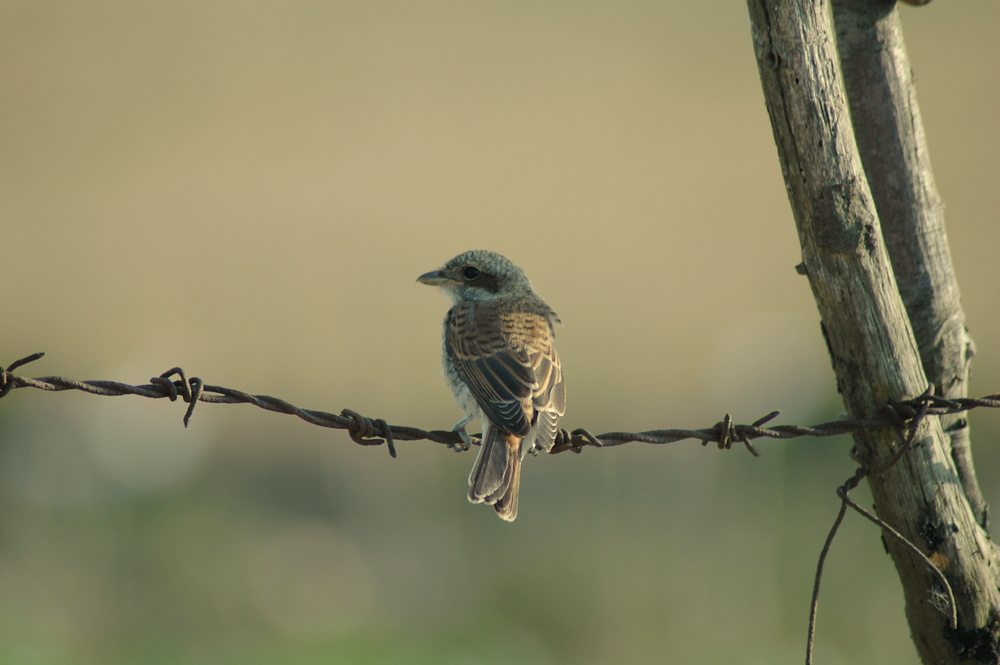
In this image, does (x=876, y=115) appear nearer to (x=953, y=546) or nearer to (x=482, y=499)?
(x=953, y=546)

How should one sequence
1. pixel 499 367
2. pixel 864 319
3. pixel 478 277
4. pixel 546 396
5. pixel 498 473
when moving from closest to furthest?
pixel 864 319 < pixel 498 473 < pixel 546 396 < pixel 499 367 < pixel 478 277

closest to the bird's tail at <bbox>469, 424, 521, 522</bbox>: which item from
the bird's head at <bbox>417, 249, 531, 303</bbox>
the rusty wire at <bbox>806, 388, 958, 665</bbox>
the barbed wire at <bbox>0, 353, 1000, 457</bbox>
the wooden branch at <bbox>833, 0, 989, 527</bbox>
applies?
the barbed wire at <bbox>0, 353, 1000, 457</bbox>

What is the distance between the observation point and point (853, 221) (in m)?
2.67

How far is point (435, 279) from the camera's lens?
4.91 m

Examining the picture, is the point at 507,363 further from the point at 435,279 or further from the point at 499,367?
the point at 435,279

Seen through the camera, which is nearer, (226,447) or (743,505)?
(743,505)

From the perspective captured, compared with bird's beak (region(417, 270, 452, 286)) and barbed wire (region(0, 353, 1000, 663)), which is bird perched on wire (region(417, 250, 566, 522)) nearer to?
bird's beak (region(417, 270, 452, 286))

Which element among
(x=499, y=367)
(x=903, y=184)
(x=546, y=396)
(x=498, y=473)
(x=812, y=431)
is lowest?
(x=498, y=473)

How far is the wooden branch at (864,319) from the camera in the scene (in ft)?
8.48

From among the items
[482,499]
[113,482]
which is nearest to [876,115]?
[482,499]

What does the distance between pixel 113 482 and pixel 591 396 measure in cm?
466

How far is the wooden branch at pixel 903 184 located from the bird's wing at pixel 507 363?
1.49 meters

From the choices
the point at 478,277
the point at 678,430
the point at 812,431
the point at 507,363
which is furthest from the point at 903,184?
Result: the point at 478,277

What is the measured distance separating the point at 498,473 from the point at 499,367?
0.58 m
